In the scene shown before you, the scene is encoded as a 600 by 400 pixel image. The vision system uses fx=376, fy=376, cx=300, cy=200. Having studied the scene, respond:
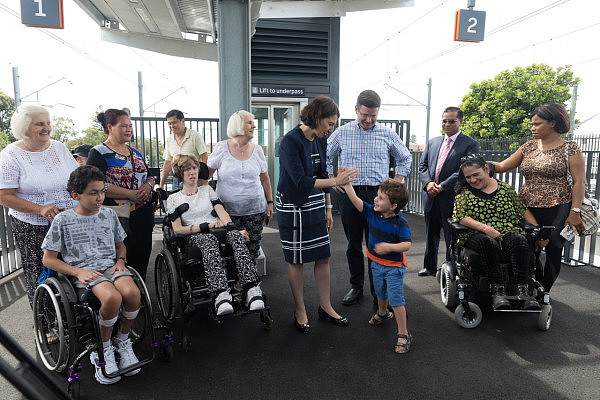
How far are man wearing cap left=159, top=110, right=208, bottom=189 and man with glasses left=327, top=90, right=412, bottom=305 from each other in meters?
1.93

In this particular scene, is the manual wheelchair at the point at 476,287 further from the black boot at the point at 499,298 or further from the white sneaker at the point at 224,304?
the white sneaker at the point at 224,304

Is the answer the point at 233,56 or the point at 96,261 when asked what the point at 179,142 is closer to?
the point at 233,56

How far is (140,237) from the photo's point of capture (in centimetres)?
275

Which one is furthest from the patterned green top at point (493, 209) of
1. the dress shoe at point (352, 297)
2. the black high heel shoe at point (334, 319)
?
the black high heel shoe at point (334, 319)

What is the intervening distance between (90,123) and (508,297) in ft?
122

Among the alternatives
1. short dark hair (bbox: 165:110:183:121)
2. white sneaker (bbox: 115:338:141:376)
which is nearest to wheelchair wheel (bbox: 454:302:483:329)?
white sneaker (bbox: 115:338:141:376)

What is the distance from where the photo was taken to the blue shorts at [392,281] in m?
2.38

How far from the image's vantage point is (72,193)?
6.93ft

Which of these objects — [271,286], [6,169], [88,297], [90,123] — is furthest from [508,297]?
[90,123]

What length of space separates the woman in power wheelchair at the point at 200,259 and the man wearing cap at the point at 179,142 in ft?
4.84

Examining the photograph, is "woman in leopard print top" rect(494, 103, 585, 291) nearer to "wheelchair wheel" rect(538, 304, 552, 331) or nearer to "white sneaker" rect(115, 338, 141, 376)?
"wheelchair wheel" rect(538, 304, 552, 331)

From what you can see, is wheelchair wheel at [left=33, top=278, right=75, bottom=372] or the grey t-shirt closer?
wheelchair wheel at [left=33, top=278, right=75, bottom=372]

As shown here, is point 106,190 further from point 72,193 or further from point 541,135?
point 541,135

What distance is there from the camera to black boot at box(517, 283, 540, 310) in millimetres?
2545
